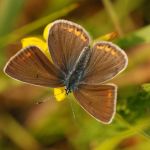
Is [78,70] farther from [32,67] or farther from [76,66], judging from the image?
[32,67]

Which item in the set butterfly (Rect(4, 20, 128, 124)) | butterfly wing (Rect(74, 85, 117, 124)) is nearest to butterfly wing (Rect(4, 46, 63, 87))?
butterfly (Rect(4, 20, 128, 124))

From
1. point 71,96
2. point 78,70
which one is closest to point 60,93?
point 71,96

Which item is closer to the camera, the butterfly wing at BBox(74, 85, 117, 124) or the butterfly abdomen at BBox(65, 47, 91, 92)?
the butterfly wing at BBox(74, 85, 117, 124)

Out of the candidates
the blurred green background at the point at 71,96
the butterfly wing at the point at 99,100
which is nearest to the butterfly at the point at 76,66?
the butterfly wing at the point at 99,100

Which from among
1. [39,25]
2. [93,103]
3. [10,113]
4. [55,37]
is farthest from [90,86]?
[10,113]

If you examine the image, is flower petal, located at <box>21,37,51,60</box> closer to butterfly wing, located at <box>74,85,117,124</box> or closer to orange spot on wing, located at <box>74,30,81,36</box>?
orange spot on wing, located at <box>74,30,81,36</box>

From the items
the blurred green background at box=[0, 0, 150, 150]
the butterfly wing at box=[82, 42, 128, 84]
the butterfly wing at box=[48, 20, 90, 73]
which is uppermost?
the butterfly wing at box=[48, 20, 90, 73]
